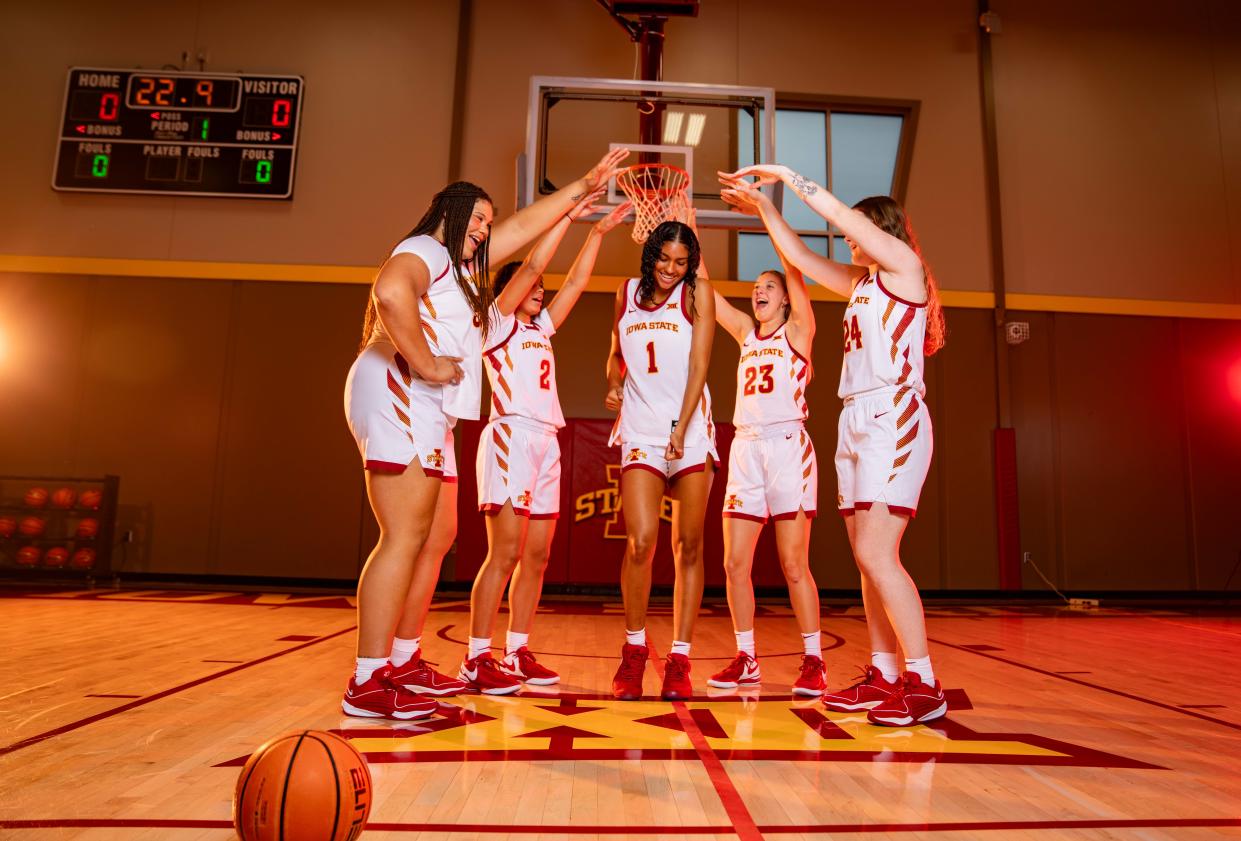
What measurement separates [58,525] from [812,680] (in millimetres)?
8841

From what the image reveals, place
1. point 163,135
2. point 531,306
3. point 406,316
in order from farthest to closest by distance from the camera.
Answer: point 163,135
point 531,306
point 406,316

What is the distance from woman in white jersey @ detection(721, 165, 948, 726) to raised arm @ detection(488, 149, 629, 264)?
848mm

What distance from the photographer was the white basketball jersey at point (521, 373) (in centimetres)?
346

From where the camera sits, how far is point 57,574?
8.51 meters

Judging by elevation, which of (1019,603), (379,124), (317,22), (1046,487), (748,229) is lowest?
(1019,603)

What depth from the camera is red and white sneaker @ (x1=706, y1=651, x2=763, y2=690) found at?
3.27 metres

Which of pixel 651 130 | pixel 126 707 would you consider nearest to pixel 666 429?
pixel 126 707

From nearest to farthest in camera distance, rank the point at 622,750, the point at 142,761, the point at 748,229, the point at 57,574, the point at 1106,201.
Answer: the point at 142,761 → the point at 622,750 → the point at 748,229 → the point at 57,574 → the point at 1106,201

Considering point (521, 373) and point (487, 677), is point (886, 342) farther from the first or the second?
point (487, 677)

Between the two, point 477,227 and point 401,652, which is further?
point 401,652

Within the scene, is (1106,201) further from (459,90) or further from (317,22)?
(317,22)

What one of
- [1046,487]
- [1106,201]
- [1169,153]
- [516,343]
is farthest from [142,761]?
[1169,153]

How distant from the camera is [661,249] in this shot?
326 cm

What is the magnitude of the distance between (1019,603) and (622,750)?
324 inches
